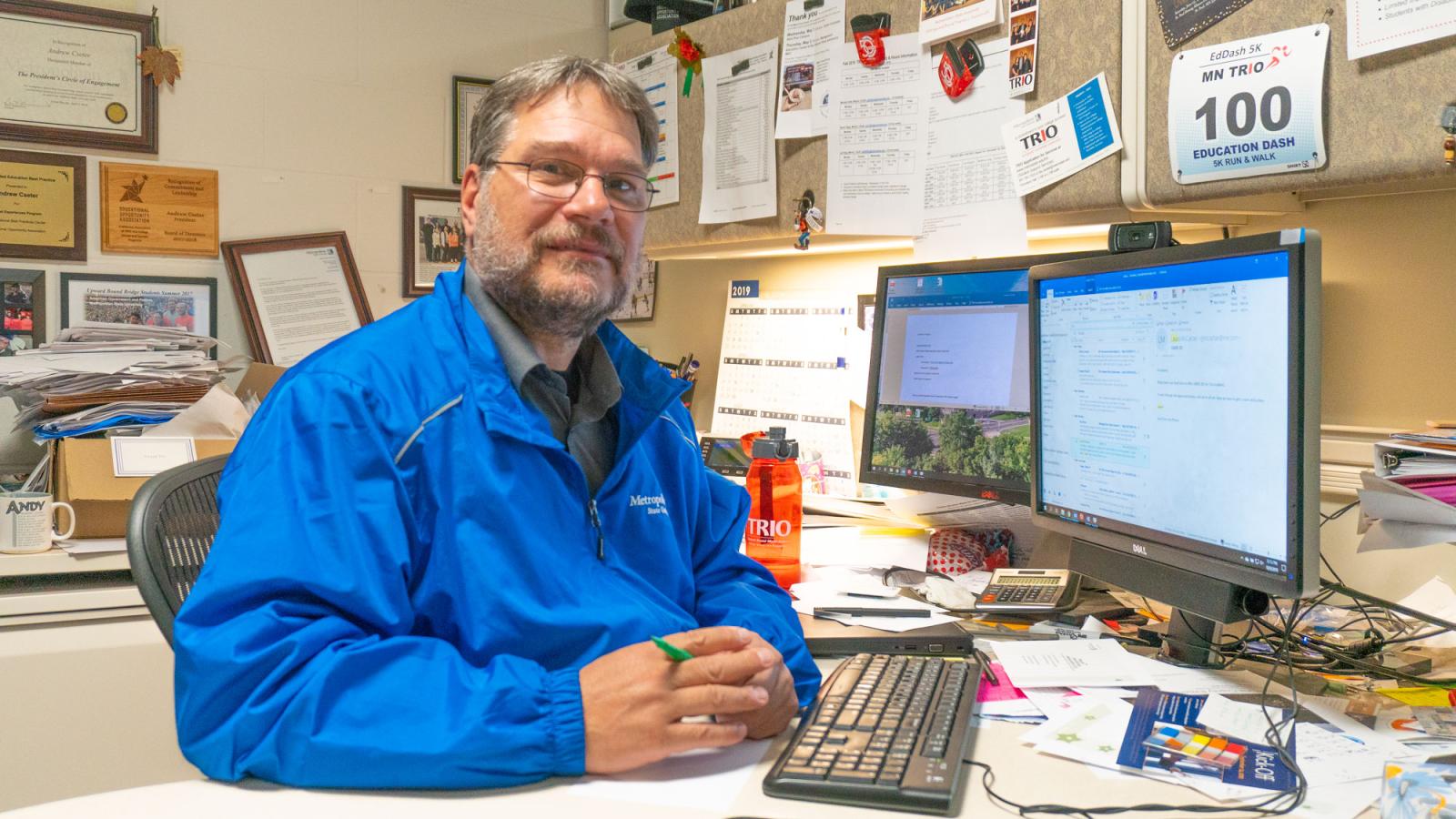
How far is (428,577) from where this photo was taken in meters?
0.96

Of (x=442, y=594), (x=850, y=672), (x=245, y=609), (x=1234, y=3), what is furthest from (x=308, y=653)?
(x=1234, y=3)

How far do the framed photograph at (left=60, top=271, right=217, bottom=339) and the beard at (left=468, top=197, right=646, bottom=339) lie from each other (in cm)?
132

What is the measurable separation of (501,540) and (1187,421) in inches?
27.0

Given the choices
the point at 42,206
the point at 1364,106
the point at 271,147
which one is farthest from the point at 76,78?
the point at 1364,106

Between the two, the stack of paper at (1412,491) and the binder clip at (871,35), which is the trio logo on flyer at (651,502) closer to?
the stack of paper at (1412,491)

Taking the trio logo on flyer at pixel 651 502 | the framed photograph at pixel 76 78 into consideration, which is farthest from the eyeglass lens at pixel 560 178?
the framed photograph at pixel 76 78

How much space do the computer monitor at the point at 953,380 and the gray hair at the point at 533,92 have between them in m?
0.63

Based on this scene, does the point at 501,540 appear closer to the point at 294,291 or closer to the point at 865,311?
the point at 865,311

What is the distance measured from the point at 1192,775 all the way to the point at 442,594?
63 centimetres

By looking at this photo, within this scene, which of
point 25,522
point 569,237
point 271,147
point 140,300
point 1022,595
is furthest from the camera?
Result: point 271,147

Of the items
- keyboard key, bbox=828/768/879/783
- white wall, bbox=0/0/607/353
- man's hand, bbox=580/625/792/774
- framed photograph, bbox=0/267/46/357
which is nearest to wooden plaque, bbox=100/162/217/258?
white wall, bbox=0/0/607/353

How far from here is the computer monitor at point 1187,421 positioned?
0.98 meters

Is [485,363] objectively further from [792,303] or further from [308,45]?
[308,45]

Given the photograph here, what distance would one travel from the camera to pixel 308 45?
2.35 meters
